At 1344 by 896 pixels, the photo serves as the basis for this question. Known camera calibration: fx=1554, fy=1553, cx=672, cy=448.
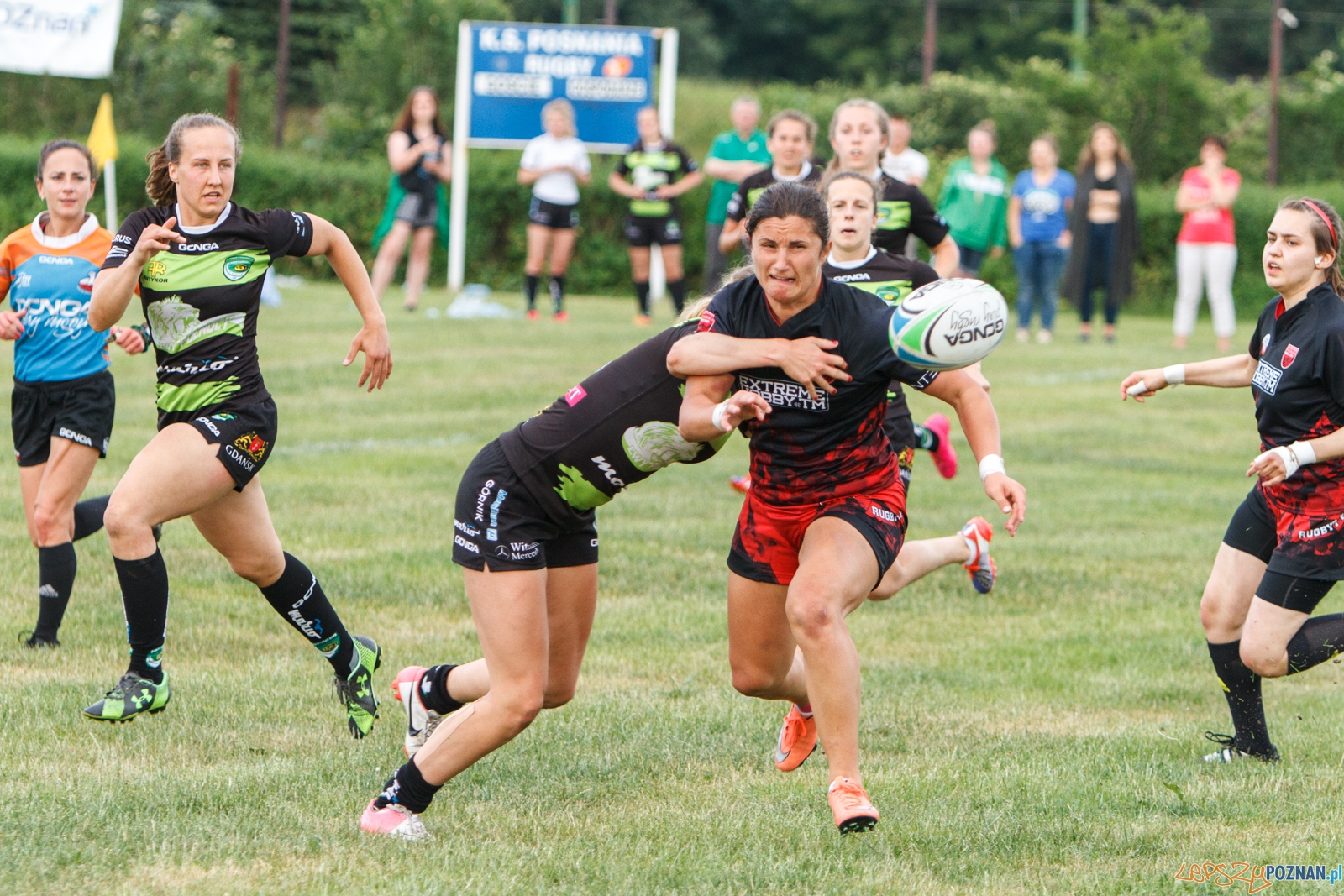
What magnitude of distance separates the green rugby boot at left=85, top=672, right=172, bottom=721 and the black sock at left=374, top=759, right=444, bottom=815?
47.8 inches

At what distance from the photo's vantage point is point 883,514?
462cm

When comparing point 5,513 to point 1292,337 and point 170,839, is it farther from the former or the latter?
point 1292,337

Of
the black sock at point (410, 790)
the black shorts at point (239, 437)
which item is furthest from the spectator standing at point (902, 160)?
the black sock at point (410, 790)

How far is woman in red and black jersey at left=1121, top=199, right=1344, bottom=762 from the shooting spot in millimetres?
5234

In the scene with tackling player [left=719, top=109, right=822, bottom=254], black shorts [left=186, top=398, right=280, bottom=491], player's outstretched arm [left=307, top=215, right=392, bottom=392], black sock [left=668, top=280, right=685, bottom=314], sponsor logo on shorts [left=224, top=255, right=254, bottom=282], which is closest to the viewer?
black shorts [left=186, top=398, right=280, bottom=491]

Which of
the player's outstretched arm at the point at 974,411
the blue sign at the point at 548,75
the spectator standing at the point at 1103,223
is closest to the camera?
the player's outstretched arm at the point at 974,411

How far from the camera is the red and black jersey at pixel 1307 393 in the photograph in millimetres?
5191

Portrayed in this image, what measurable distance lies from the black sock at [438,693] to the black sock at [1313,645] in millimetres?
2890

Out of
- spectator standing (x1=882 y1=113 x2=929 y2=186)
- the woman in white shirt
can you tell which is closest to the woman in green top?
spectator standing (x1=882 y1=113 x2=929 y2=186)

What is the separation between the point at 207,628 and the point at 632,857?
3.39 metres

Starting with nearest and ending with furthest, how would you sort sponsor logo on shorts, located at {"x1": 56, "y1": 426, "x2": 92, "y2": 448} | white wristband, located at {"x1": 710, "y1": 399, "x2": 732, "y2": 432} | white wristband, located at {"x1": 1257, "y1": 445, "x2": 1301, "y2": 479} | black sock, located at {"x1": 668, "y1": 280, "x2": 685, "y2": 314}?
white wristband, located at {"x1": 710, "y1": 399, "x2": 732, "y2": 432} < white wristband, located at {"x1": 1257, "y1": 445, "x2": 1301, "y2": 479} < sponsor logo on shorts, located at {"x1": 56, "y1": 426, "x2": 92, "y2": 448} < black sock, located at {"x1": 668, "y1": 280, "x2": 685, "y2": 314}

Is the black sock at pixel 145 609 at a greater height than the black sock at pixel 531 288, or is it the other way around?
the black sock at pixel 145 609

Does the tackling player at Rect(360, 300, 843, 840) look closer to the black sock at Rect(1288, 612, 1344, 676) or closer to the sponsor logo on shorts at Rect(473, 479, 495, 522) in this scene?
the sponsor logo on shorts at Rect(473, 479, 495, 522)

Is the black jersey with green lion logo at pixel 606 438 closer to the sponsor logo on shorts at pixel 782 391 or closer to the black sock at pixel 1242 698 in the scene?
the sponsor logo on shorts at pixel 782 391
